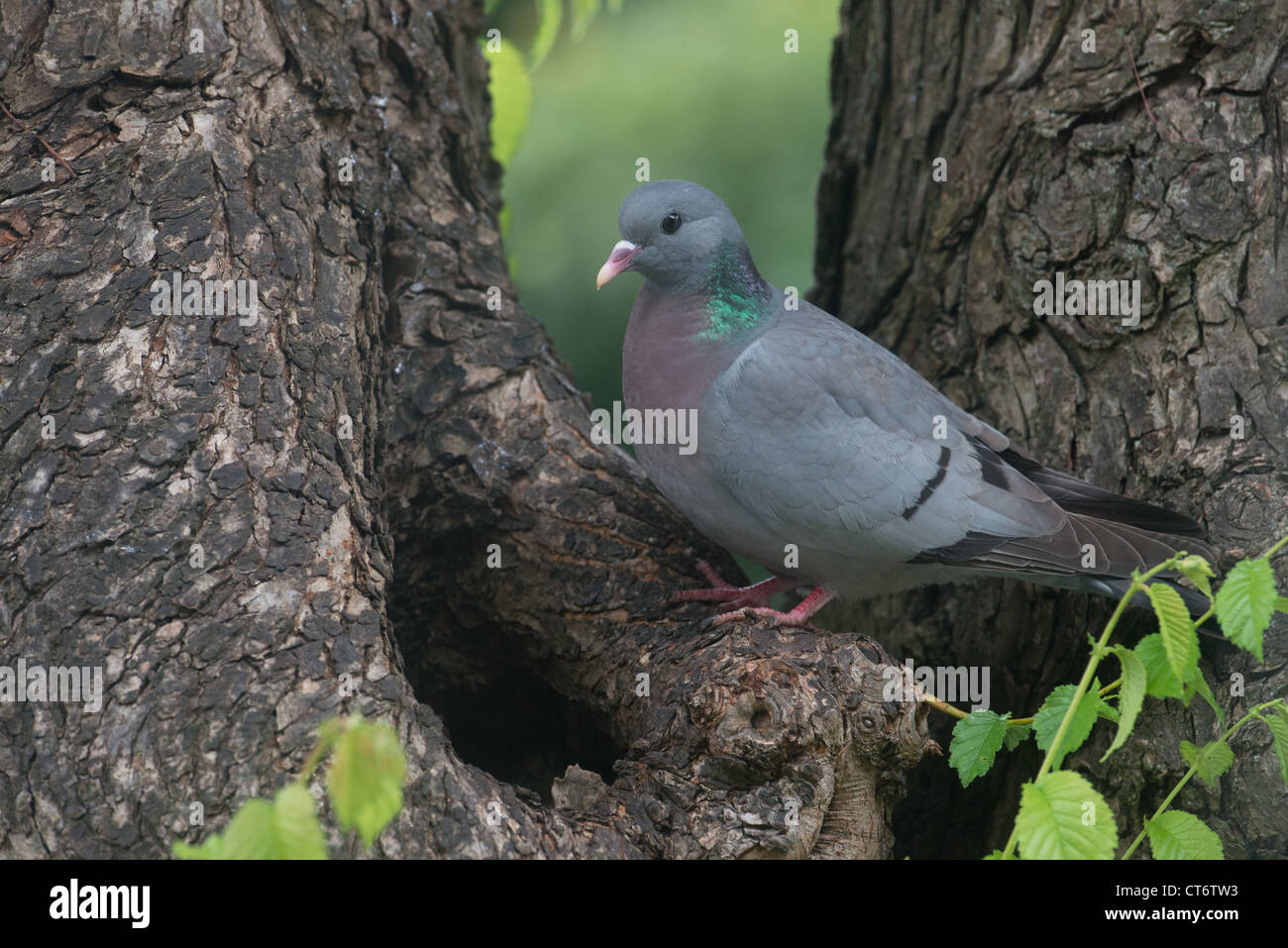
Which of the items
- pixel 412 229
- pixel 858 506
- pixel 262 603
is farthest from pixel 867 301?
pixel 262 603

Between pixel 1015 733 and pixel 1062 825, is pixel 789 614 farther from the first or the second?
pixel 1062 825

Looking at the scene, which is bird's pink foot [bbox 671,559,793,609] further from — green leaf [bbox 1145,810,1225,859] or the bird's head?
green leaf [bbox 1145,810,1225,859]

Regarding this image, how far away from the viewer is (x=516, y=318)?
4145mm

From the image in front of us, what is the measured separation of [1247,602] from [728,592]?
169 centimetres

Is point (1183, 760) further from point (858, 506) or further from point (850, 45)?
point (850, 45)

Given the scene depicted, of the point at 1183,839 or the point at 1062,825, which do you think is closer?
the point at 1062,825

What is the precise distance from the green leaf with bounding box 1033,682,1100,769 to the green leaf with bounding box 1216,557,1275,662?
36cm

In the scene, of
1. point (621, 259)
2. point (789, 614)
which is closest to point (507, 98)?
point (621, 259)

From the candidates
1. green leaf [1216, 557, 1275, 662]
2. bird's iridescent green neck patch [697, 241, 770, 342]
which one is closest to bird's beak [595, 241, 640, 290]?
bird's iridescent green neck patch [697, 241, 770, 342]

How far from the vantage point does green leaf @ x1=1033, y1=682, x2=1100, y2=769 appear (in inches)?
102

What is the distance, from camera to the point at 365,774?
1.65 m

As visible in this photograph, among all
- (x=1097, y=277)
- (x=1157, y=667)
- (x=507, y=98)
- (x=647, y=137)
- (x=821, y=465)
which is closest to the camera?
(x=1157, y=667)

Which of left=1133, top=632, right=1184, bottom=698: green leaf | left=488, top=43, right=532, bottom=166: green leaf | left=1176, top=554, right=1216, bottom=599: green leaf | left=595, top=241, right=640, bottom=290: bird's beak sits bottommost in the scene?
left=1133, top=632, right=1184, bottom=698: green leaf

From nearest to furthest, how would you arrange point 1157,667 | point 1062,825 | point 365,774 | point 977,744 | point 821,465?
point 365,774 → point 1062,825 → point 1157,667 → point 977,744 → point 821,465
